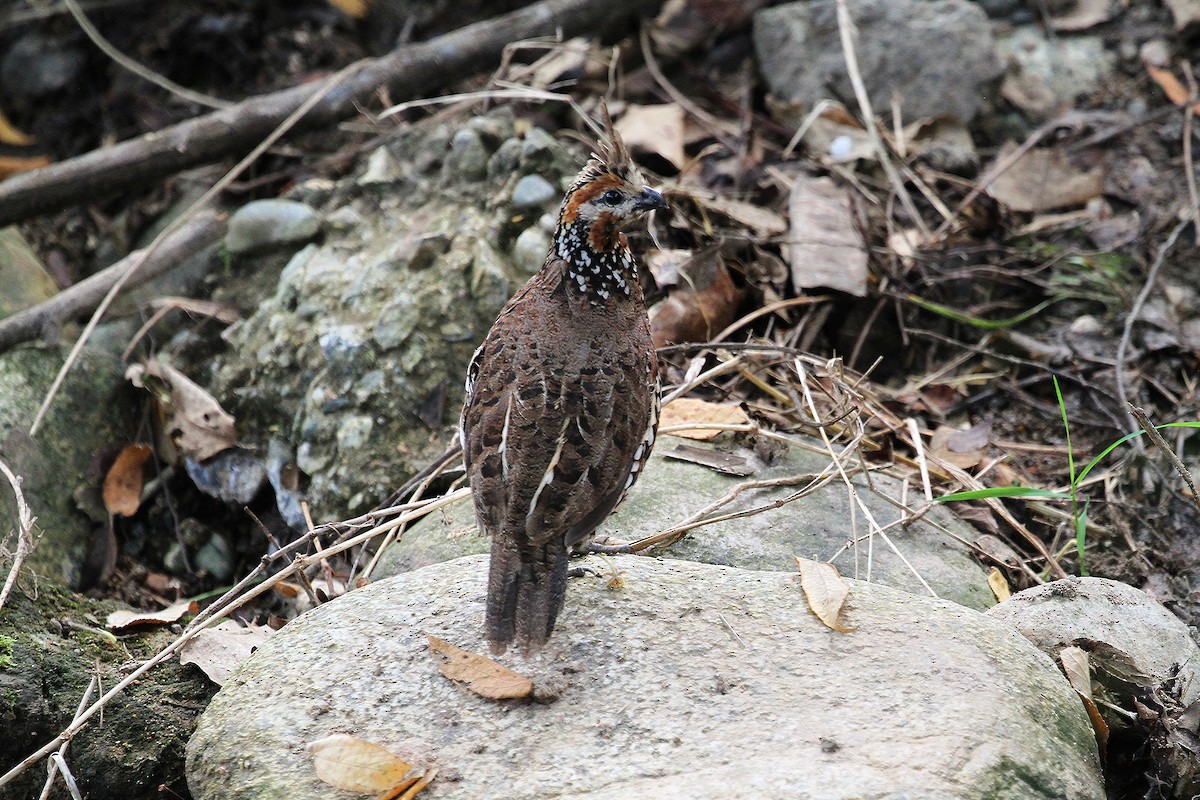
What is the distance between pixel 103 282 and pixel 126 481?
1.01m

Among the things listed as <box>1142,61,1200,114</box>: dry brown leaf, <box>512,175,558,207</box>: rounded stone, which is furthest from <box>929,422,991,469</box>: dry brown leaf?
<box>1142,61,1200,114</box>: dry brown leaf

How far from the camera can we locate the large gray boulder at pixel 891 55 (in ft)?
21.3

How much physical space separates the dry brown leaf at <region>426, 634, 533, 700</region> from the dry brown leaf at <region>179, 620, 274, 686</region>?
75cm

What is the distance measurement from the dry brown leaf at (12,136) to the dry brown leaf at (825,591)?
18.1 feet

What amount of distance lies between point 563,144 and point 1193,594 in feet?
11.3

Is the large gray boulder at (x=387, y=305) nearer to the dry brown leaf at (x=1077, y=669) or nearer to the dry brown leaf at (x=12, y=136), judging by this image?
the dry brown leaf at (x=12, y=136)

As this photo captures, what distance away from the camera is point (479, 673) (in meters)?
3.29

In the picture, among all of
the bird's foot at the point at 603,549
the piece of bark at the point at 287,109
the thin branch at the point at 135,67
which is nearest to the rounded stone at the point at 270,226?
the piece of bark at the point at 287,109

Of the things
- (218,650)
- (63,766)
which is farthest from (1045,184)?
(63,766)

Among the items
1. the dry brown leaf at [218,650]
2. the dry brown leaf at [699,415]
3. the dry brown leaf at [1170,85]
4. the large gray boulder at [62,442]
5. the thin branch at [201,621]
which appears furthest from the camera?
the dry brown leaf at [1170,85]

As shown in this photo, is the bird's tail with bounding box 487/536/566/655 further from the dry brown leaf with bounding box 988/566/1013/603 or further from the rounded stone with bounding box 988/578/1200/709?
the dry brown leaf with bounding box 988/566/1013/603

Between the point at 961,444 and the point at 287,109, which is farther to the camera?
the point at 287,109

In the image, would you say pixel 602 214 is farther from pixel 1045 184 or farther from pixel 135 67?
pixel 135 67

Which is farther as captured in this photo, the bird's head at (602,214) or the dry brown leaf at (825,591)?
the bird's head at (602,214)
